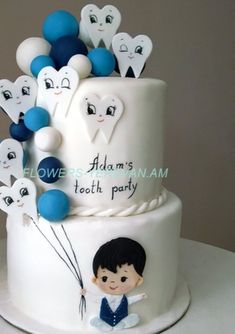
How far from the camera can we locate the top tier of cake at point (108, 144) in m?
1.05

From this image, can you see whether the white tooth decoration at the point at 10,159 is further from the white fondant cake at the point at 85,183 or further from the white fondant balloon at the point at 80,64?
the white fondant balloon at the point at 80,64

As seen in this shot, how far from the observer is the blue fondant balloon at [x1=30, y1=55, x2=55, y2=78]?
1.07 metres

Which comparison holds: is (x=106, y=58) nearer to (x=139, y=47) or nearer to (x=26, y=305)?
(x=139, y=47)

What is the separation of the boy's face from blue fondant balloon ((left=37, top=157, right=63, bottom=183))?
235 mm

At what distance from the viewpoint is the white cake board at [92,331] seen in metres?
1.10

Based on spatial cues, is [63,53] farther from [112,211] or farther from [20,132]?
[112,211]

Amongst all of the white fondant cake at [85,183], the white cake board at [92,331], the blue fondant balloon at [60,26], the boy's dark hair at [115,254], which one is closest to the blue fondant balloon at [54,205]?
the white fondant cake at [85,183]

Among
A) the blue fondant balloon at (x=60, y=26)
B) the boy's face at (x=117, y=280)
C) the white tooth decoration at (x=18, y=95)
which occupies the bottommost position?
the boy's face at (x=117, y=280)

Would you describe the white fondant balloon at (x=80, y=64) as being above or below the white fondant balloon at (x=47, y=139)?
above

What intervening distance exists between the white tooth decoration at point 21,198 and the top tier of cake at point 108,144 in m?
0.04

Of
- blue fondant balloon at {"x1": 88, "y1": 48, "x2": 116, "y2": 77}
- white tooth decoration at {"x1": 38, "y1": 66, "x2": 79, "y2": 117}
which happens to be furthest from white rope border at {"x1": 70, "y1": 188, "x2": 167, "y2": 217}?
blue fondant balloon at {"x1": 88, "y1": 48, "x2": 116, "y2": 77}

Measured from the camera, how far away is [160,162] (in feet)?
3.89

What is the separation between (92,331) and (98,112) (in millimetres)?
512

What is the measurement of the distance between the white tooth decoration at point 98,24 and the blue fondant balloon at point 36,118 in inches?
9.4
